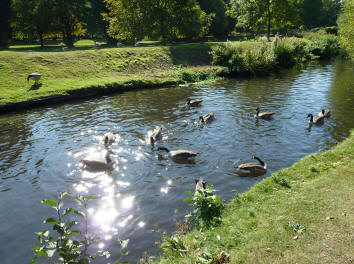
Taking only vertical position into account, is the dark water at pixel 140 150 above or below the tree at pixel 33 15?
below

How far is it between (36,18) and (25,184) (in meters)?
49.1

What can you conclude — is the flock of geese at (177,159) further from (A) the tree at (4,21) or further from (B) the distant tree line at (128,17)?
(A) the tree at (4,21)

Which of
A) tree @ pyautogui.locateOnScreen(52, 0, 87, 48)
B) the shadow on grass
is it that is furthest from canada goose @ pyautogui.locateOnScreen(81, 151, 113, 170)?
tree @ pyautogui.locateOnScreen(52, 0, 87, 48)

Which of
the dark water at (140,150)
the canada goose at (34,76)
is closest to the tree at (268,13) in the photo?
the dark water at (140,150)

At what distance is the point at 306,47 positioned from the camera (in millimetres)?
50188

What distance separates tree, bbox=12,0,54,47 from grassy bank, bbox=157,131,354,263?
177ft

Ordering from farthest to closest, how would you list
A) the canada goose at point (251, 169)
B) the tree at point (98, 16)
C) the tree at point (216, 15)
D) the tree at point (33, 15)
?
the tree at point (216, 15) → the tree at point (98, 16) → the tree at point (33, 15) → the canada goose at point (251, 169)

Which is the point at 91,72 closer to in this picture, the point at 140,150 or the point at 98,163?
the point at 140,150

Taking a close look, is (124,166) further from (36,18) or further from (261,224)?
(36,18)

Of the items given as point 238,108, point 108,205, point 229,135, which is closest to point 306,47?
point 238,108

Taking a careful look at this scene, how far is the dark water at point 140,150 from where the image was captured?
8.50m

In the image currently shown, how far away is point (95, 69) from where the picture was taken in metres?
32.3

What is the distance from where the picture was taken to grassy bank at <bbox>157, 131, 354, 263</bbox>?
6.07 m

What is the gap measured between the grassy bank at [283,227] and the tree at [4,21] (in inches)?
2482
